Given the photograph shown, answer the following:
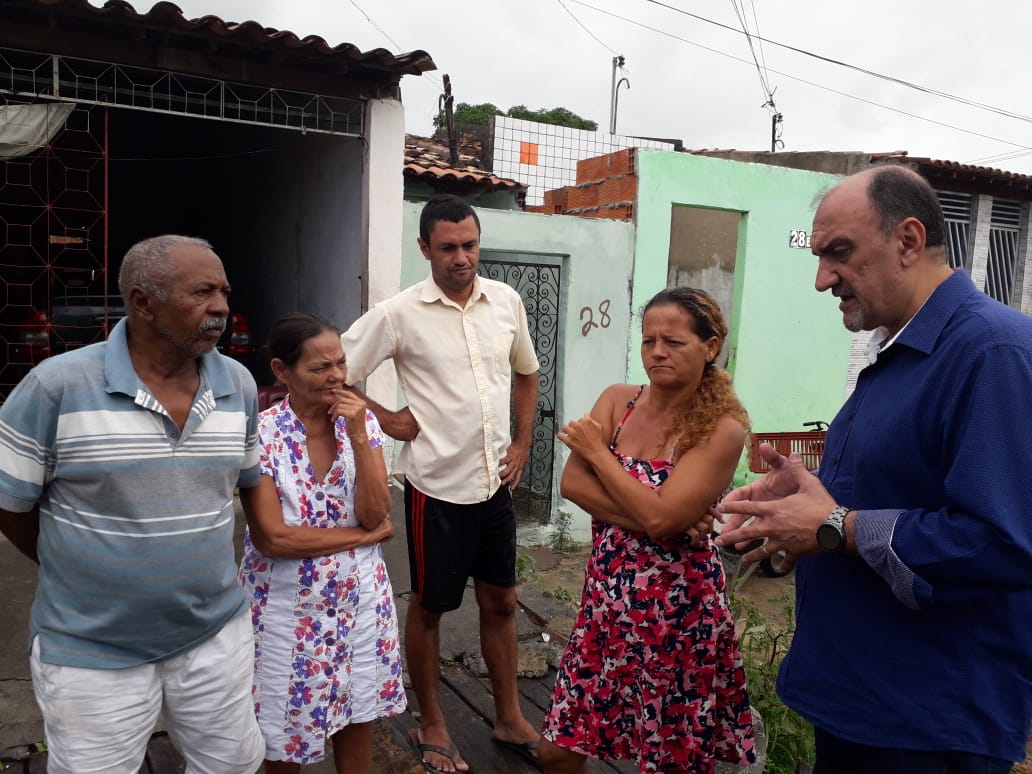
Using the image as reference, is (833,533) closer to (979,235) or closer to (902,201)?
(902,201)

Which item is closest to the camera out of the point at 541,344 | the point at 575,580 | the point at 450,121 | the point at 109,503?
the point at 109,503

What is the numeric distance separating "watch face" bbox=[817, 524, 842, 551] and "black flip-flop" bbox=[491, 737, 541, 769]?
1709 mm

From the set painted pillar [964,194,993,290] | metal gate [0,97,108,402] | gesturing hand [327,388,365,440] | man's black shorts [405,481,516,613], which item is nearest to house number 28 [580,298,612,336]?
metal gate [0,97,108,402]

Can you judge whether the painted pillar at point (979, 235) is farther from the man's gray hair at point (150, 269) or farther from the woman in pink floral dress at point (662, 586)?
the man's gray hair at point (150, 269)

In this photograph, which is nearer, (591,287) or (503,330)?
(503,330)

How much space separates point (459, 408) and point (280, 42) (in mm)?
3576

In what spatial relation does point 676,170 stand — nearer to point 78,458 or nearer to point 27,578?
point 27,578

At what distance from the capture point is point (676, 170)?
8180 mm

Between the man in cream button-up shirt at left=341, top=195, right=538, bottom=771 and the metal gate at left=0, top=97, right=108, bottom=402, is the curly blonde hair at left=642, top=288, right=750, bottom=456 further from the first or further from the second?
the metal gate at left=0, top=97, right=108, bottom=402

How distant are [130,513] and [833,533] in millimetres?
1583


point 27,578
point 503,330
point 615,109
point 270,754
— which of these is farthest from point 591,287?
point 615,109

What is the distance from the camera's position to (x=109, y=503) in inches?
72.5

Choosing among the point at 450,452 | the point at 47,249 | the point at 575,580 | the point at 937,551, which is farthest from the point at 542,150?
the point at 937,551

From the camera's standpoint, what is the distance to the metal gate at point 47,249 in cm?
Answer: 612
